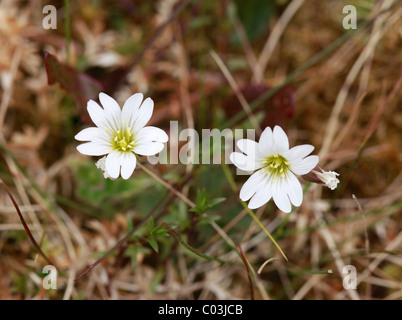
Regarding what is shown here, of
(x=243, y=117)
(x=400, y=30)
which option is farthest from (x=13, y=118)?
(x=400, y=30)

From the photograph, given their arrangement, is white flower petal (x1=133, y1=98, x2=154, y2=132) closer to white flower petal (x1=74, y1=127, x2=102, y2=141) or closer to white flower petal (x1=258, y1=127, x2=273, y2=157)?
white flower petal (x1=74, y1=127, x2=102, y2=141)

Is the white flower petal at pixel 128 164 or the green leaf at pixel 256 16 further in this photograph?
the green leaf at pixel 256 16

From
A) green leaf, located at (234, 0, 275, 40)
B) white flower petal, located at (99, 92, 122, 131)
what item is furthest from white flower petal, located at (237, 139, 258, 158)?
green leaf, located at (234, 0, 275, 40)

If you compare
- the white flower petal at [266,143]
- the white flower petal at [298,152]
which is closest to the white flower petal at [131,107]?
the white flower petal at [266,143]

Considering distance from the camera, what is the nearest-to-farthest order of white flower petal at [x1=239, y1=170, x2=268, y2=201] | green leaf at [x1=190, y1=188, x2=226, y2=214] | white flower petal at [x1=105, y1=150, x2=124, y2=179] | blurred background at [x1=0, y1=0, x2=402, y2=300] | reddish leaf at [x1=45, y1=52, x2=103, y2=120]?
white flower petal at [x1=105, y1=150, x2=124, y2=179], white flower petal at [x1=239, y1=170, x2=268, y2=201], green leaf at [x1=190, y1=188, x2=226, y2=214], reddish leaf at [x1=45, y1=52, x2=103, y2=120], blurred background at [x1=0, y1=0, x2=402, y2=300]

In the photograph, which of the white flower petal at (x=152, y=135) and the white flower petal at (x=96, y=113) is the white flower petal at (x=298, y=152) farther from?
the white flower petal at (x=96, y=113)

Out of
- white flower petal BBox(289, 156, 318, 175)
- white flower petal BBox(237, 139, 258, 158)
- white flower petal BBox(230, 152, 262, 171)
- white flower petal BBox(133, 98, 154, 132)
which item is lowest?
white flower petal BBox(289, 156, 318, 175)
